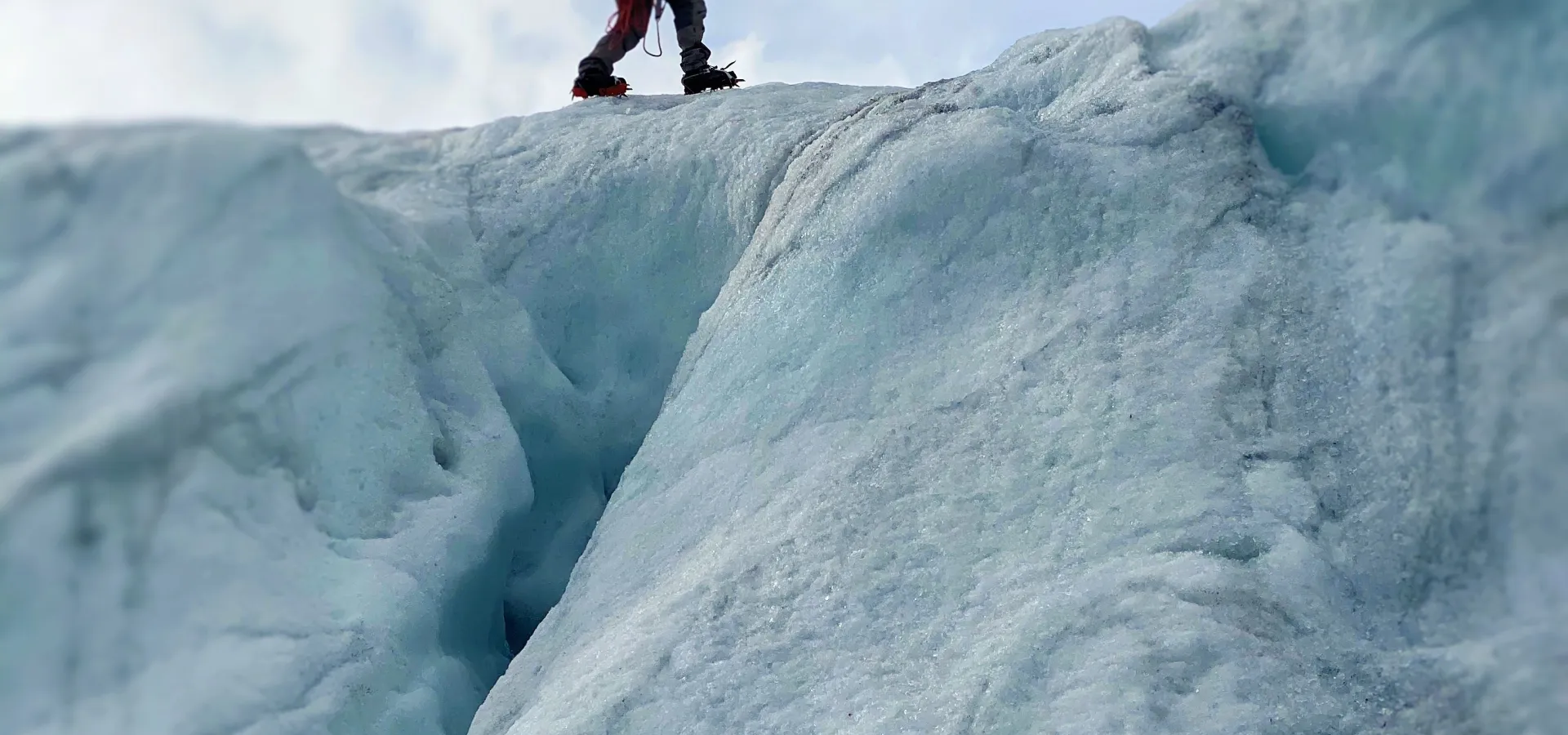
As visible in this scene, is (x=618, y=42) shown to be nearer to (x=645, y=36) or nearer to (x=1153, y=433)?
(x=645, y=36)

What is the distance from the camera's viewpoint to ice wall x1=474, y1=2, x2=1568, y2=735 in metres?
1.47

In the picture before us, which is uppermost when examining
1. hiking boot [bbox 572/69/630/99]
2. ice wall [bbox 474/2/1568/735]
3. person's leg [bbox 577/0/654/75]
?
person's leg [bbox 577/0/654/75]

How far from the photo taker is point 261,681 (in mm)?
1827

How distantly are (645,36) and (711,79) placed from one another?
0.33 m

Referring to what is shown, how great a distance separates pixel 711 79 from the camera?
13.4ft

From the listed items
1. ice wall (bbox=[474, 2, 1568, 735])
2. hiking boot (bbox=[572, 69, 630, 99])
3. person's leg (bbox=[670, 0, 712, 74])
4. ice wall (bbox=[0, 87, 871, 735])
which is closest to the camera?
ice wall (bbox=[474, 2, 1568, 735])

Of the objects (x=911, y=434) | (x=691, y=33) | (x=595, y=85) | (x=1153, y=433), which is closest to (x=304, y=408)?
(x=911, y=434)

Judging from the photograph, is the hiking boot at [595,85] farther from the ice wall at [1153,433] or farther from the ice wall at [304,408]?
the ice wall at [1153,433]

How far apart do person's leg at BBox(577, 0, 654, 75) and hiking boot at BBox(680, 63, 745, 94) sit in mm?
277

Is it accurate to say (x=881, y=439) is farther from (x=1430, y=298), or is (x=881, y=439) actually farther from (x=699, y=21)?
(x=699, y=21)

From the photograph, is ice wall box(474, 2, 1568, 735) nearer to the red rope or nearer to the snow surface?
the snow surface

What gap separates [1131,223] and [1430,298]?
21.7 inches

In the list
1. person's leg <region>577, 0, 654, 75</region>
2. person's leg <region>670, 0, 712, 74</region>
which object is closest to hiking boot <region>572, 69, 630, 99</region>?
person's leg <region>577, 0, 654, 75</region>

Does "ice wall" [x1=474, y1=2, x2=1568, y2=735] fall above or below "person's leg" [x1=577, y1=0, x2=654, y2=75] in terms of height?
below
